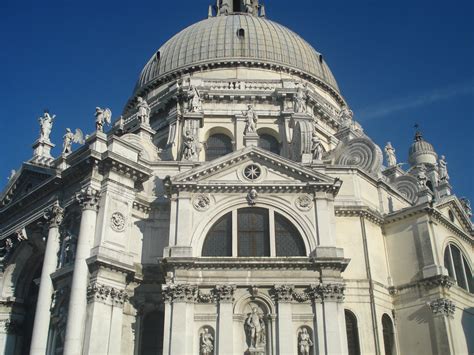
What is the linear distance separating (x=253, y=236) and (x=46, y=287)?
9783 mm

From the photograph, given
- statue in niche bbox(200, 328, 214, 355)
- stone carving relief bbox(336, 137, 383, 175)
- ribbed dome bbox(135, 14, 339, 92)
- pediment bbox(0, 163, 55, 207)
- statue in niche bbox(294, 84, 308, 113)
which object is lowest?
statue in niche bbox(200, 328, 214, 355)

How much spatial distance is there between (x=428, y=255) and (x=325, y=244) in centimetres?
703

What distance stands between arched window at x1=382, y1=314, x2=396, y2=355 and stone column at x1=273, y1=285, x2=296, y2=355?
A: 22.5 ft

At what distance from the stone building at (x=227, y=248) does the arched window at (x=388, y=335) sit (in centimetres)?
7

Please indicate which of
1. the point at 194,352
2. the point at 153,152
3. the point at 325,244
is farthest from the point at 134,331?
the point at 153,152

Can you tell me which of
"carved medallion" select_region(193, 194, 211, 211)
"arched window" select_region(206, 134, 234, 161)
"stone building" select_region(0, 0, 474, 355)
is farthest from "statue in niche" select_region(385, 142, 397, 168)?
"carved medallion" select_region(193, 194, 211, 211)

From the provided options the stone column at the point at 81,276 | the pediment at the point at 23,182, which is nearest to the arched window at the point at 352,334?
the stone column at the point at 81,276

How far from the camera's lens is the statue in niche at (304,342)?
80.6 ft

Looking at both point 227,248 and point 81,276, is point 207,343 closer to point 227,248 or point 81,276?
point 227,248

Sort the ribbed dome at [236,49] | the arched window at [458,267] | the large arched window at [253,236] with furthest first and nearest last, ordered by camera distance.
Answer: the ribbed dome at [236,49] → the arched window at [458,267] → the large arched window at [253,236]

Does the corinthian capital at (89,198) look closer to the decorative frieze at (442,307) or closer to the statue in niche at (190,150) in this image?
the statue in niche at (190,150)

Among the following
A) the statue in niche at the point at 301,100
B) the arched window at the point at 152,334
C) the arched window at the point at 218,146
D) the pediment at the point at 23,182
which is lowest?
the arched window at the point at 152,334

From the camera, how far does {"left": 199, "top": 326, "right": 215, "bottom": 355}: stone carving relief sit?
965 inches

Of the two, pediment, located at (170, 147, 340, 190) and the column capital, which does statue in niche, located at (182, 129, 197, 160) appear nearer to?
pediment, located at (170, 147, 340, 190)
